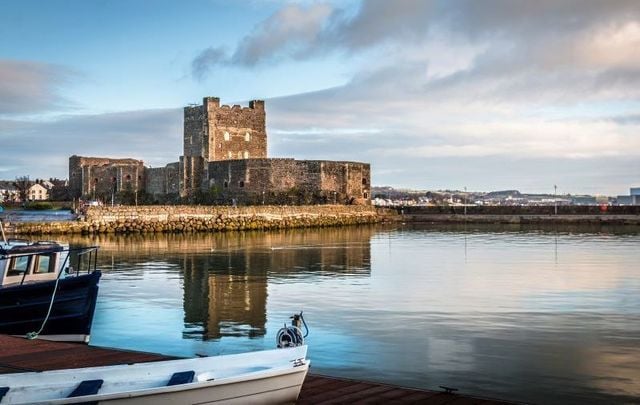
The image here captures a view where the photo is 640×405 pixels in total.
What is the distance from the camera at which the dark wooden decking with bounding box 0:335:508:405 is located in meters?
7.44

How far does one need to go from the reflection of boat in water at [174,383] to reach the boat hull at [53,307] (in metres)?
5.60

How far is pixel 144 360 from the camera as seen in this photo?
349 inches

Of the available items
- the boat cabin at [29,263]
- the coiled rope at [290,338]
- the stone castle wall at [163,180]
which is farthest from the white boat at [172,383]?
the stone castle wall at [163,180]

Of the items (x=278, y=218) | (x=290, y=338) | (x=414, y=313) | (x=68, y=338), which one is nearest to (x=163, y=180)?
(x=278, y=218)

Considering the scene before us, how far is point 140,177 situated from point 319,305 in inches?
1847

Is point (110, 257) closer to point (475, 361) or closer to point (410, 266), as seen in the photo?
point (410, 266)

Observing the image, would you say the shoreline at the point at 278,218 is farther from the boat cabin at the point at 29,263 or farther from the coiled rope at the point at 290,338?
the coiled rope at the point at 290,338

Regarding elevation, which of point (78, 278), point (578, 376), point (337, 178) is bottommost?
point (578, 376)

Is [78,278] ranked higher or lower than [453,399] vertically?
higher

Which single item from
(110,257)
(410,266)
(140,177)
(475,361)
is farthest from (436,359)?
(140,177)

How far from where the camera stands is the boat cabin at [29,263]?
12695 mm

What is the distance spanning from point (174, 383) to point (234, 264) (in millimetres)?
18743

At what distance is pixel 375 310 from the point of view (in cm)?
1552

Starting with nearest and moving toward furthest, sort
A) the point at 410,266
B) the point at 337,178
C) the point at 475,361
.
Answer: the point at 475,361
the point at 410,266
the point at 337,178
